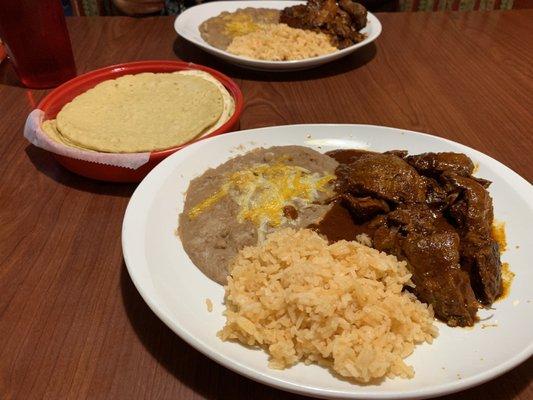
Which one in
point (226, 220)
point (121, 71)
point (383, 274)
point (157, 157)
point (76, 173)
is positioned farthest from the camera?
point (121, 71)

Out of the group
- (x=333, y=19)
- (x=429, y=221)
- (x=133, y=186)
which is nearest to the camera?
(x=429, y=221)

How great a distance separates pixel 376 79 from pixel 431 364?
2.01m

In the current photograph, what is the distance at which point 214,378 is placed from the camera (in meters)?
1.25

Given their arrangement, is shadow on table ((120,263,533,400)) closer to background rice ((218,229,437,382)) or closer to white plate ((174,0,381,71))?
background rice ((218,229,437,382))

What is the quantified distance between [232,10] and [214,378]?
2.79 meters

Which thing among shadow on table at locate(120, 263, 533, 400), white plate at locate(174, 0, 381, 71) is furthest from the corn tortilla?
shadow on table at locate(120, 263, 533, 400)

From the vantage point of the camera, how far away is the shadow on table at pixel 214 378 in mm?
1211

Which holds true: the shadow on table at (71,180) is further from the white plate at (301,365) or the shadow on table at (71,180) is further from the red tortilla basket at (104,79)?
the white plate at (301,365)

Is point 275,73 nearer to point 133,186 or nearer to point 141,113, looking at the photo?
point 141,113

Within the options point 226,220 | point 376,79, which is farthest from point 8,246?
point 376,79

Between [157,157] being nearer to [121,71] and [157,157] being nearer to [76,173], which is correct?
[76,173]

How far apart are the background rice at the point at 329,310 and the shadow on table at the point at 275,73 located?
5.38 feet

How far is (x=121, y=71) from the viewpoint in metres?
2.49

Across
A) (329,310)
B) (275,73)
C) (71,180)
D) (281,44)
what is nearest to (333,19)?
(281,44)
